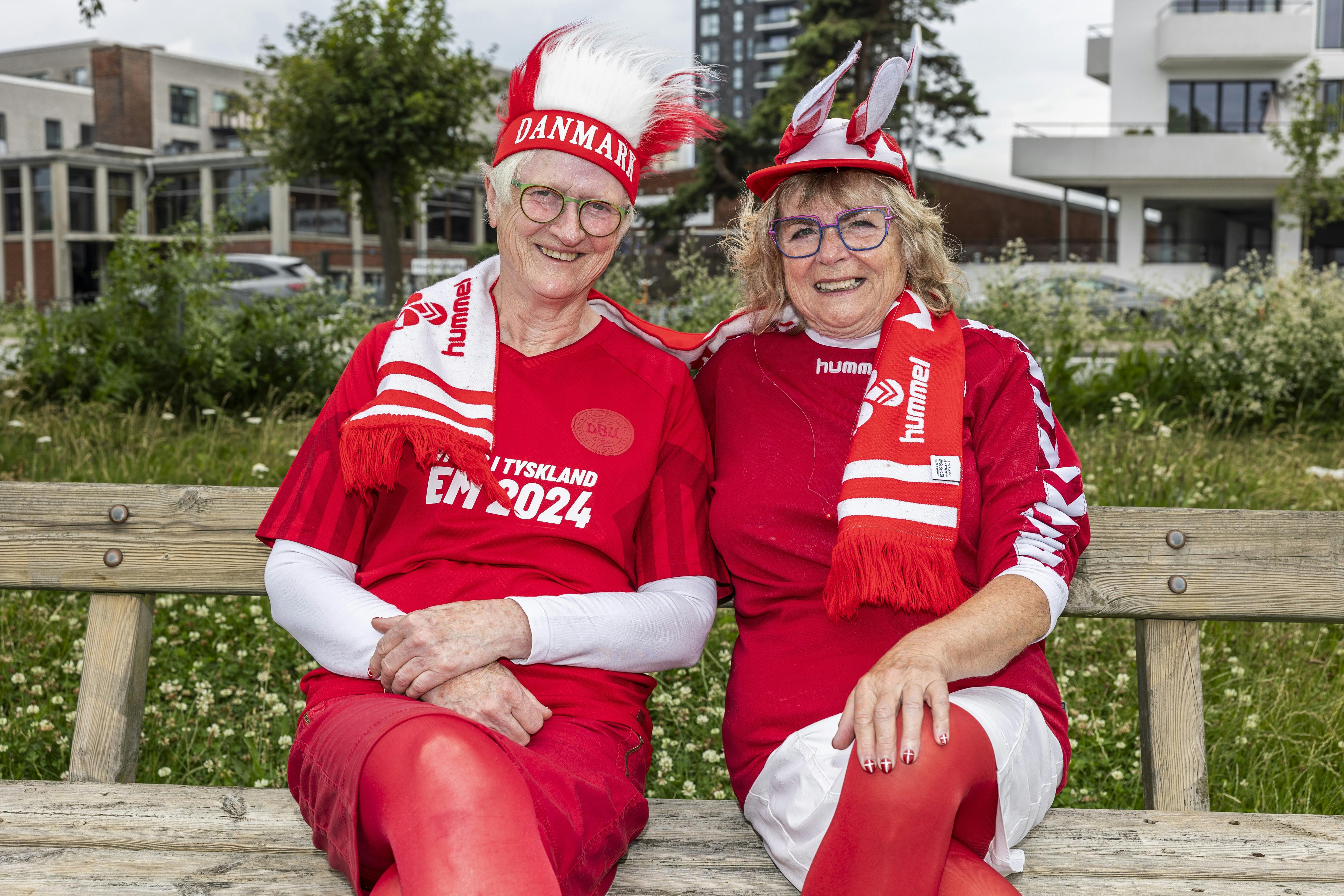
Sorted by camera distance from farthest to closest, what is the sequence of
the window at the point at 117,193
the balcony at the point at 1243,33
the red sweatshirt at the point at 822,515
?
the window at the point at 117,193 < the balcony at the point at 1243,33 < the red sweatshirt at the point at 822,515

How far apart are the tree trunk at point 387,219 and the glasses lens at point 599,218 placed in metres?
16.2

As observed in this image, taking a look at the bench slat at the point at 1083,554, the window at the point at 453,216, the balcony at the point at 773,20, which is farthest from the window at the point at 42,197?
the balcony at the point at 773,20

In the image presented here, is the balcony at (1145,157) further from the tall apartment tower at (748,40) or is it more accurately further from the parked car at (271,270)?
Answer: the tall apartment tower at (748,40)

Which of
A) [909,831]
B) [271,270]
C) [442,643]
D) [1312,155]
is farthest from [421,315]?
[1312,155]

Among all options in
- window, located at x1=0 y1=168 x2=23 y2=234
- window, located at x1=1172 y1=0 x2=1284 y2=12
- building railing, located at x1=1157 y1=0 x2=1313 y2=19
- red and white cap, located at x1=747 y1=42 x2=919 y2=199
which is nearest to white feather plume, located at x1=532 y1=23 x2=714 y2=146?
red and white cap, located at x1=747 y1=42 x2=919 y2=199

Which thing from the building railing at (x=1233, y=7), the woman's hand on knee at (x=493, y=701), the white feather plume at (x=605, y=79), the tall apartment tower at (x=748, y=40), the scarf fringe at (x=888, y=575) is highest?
the tall apartment tower at (x=748, y=40)

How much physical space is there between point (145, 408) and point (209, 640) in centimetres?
312

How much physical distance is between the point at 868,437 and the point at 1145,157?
34641mm

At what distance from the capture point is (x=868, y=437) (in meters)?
2.14

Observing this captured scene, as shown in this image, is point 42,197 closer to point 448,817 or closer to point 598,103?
point 598,103

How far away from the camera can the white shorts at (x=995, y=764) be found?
188cm

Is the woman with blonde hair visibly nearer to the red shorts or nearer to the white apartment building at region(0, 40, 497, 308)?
the red shorts

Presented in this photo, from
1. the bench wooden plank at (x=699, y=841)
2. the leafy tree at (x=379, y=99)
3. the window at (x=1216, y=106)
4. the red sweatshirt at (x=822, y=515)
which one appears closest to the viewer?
the bench wooden plank at (x=699, y=841)

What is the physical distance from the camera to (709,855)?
209 centimetres
